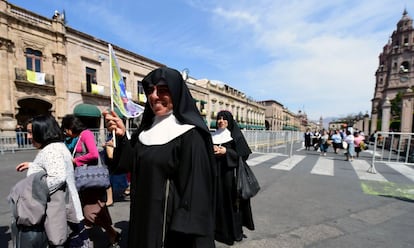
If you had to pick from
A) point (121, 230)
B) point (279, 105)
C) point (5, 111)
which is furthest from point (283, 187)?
point (279, 105)

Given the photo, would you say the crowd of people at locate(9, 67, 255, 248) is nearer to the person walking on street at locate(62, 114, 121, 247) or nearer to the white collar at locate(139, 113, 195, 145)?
the white collar at locate(139, 113, 195, 145)

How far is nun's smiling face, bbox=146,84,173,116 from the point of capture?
145cm

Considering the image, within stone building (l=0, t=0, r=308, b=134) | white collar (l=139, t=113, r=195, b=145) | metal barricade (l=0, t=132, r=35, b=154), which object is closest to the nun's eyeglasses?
white collar (l=139, t=113, r=195, b=145)

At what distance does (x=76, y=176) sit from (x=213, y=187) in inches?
71.0

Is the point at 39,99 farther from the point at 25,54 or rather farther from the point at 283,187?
the point at 283,187

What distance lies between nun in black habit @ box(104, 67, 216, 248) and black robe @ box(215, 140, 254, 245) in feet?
3.91

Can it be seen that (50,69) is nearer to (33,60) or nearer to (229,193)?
(33,60)

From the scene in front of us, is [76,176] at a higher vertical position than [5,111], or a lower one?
lower

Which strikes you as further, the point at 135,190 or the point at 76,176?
the point at 76,176

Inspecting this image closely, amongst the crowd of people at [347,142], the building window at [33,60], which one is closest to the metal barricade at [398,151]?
the crowd of people at [347,142]

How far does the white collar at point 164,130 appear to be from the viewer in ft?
4.62

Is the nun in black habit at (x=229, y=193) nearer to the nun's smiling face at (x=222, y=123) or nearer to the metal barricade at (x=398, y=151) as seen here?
the nun's smiling face at (x=222, y=123)

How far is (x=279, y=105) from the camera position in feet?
206

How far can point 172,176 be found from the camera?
1400mm
